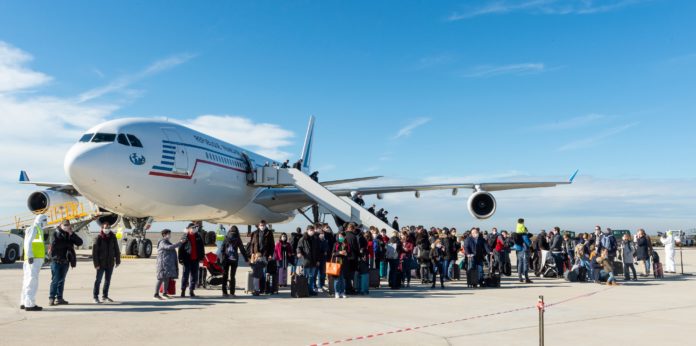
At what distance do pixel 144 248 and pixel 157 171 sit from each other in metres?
8.78

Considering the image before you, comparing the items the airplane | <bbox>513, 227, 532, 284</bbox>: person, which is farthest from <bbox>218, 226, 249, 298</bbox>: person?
<bbox>513, 227, 532, 284</bbox>: person

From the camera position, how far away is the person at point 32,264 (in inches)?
376

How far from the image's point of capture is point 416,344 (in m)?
6.90

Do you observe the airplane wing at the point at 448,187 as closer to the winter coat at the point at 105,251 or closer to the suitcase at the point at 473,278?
the suitcase at the point at 473,278

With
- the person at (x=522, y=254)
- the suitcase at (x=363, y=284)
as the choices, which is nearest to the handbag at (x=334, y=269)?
the suitcase at (x=363, y=284)

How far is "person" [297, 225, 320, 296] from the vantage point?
12.6m

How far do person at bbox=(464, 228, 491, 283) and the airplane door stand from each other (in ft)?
29.3

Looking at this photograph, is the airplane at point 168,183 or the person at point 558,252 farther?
the person at point 558,252

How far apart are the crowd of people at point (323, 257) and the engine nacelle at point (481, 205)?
5.49 m

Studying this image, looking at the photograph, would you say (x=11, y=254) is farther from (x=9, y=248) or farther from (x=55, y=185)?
(x=55, y=185)

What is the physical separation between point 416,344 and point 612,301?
21.4 ft

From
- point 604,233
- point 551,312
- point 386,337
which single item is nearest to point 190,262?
point 386,337

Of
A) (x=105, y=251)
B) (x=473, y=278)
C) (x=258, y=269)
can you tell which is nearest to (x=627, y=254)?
(x=473, y=278)

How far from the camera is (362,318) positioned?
9.04m
